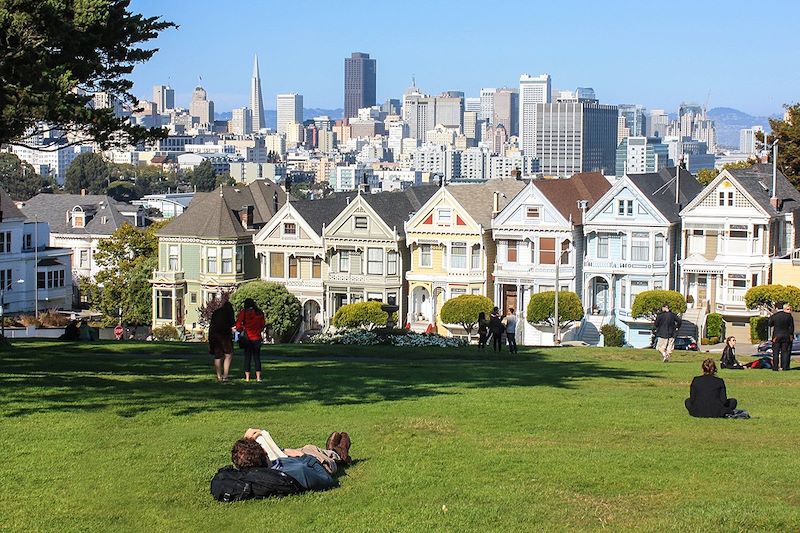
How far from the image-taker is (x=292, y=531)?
47.1ft

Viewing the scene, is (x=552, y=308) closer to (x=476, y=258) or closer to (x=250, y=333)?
(x=476, y=258)

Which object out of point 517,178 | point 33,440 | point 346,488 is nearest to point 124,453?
point 33,440

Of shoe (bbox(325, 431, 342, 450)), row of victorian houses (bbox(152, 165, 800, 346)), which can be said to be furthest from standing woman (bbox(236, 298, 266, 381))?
row of victorian houses (bbox(152, 165, 800, 346))

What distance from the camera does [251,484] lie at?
15461 millimetres

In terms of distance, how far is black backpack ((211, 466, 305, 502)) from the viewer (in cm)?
1540

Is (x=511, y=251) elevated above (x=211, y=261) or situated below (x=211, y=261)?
above

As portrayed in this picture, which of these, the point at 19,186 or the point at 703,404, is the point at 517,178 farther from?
the point at 19,186

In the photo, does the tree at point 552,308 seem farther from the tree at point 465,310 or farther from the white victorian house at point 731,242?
the white victorian house at point 731,242

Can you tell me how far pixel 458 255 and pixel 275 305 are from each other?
918 centimetres

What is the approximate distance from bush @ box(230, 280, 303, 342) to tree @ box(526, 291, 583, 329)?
11.1 meters

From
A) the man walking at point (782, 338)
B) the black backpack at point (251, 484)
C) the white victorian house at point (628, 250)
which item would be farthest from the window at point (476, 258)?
the black backpack at point (251, 484)

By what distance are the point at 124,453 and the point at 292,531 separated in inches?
164

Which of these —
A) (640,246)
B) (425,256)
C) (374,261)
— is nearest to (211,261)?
(374,261)

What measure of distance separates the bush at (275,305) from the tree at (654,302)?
1574cm
